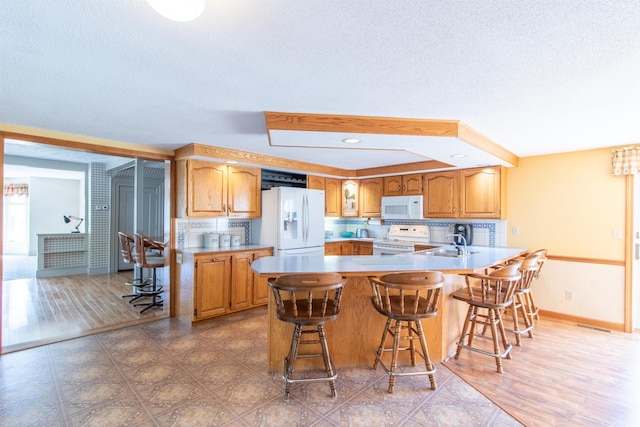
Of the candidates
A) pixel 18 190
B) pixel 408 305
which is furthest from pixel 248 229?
pixel 18 190

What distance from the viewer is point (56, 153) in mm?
5191

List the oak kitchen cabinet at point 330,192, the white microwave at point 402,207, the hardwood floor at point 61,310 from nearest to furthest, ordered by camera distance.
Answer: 1. the hardwood floor at point 61,310
2. the white microwave at point 402,207
3. the oak kitchen cabinet at point 330,192

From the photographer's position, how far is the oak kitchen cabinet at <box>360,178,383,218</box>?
212 inches

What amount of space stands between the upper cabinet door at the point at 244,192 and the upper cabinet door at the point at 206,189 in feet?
0.36

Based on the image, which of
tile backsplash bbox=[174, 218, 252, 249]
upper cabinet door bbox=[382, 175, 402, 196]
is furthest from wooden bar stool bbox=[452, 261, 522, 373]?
tile backsplash bbox=[174, 218, 252, 249]

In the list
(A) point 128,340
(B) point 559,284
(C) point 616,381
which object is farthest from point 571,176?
(A) point 128,340

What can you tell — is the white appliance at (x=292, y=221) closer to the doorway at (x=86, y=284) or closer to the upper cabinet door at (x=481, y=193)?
the doorway at (x=86, y=284)

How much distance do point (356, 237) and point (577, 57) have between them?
4.52m

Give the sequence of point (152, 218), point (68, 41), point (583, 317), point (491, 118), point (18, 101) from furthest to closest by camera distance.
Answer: point (152, 218), point (583, 317), point (491, 118), point (18, 101), point (68, 41)

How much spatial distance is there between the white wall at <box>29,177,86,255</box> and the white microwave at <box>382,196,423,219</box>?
744cm

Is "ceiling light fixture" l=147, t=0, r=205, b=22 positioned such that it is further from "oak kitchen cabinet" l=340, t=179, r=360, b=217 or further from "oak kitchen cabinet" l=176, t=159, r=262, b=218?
"oak kitchen cabinet" l=340, t=179, r=360, b=217

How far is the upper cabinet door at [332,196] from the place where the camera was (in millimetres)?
5512

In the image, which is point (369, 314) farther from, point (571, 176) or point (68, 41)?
point (571, 176)

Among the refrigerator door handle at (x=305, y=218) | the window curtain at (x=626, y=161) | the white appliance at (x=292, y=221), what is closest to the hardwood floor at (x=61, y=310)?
the white appliance at (x=292, y=221)
